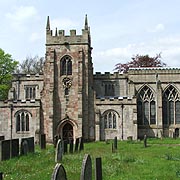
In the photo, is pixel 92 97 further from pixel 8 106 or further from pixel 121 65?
pixel 121 65

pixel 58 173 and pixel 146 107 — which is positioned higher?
pixel 146 107

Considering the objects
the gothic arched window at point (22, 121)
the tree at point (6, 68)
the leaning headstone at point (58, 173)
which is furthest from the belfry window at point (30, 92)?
the leaning headstone at point (58, 173)

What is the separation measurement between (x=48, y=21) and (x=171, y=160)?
27592 mm

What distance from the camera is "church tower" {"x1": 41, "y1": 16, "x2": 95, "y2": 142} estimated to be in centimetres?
4016

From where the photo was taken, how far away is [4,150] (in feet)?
61.2

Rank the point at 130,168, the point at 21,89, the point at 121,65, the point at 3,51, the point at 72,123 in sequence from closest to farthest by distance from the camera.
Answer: the point at 130,168 < the point at 72,123 < the point at 21,89 < the point at 3,51 < the point at 121,65

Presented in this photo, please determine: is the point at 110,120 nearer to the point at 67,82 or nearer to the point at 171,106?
the point at 67,82

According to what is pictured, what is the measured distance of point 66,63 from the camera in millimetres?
41312

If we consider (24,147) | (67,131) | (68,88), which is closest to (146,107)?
(68,88)

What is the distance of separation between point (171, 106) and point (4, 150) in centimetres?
2923

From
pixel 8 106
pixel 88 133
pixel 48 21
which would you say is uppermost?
pixel 48 21

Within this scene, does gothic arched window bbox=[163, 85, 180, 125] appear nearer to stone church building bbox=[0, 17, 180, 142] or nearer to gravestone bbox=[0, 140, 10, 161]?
stone church building bbox=[0, 17, 180, 142]

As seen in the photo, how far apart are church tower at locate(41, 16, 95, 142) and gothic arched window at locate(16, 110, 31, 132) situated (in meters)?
1.67

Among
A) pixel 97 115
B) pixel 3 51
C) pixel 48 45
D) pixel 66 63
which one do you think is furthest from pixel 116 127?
pixel 3 51
